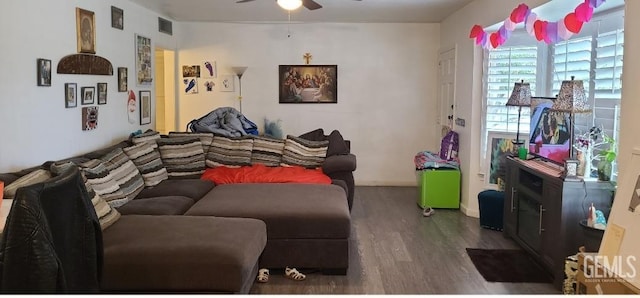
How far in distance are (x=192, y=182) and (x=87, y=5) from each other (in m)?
1.78

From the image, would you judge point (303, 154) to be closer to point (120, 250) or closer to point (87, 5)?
point (87, 5)

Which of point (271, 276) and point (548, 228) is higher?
point (548, 228)

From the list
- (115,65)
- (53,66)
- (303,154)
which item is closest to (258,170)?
(303,154)

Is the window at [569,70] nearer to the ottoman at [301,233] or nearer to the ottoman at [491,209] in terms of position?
the ottoman at [491,209]

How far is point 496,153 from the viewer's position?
221 inches

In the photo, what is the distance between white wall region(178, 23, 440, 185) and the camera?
7645mm

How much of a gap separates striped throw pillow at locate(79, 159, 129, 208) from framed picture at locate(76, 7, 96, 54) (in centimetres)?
108

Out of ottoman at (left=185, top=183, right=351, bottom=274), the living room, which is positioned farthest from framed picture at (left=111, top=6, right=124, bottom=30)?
ottoman at (left=185, top=183, right=351, bottom=274)

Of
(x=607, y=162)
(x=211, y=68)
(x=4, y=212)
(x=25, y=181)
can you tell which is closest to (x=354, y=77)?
(x=211, y=68)

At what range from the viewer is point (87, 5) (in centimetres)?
484

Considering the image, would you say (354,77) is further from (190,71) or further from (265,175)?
(265,175)

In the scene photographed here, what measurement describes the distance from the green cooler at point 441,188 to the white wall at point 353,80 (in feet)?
5.07

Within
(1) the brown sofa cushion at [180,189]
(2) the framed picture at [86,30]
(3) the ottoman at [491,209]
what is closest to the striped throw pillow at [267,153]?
(1) the brown sofa cushion at [180,189]

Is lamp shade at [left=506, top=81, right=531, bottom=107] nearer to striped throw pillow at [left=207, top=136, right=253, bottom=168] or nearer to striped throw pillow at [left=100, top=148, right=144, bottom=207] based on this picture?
striped throw pillow at [left=207, top=136, right=253, bottom=168]
